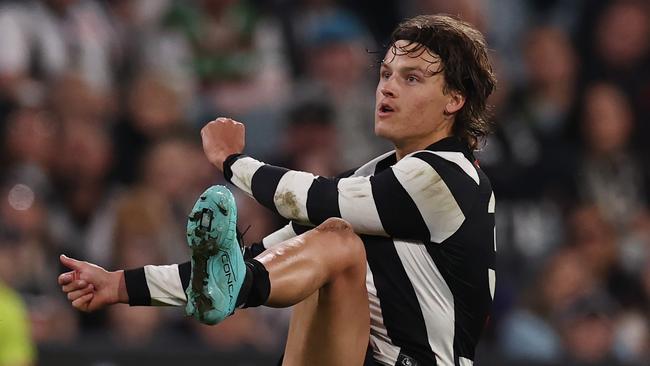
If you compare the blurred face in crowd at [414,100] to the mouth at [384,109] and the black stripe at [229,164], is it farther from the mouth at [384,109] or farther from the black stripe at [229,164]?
the black stripe at [229,164]

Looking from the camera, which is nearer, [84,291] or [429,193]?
[84,291]

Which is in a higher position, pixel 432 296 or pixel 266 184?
pixel 266 184

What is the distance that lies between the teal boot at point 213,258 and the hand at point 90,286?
0.32 metres

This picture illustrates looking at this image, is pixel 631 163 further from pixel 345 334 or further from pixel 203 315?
pixel 203 315

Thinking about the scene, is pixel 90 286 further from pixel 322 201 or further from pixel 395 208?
pixel 395 208

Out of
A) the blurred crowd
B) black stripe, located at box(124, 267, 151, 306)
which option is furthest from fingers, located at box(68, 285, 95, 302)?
the blurred crowd

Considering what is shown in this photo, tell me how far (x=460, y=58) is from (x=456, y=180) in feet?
1.41

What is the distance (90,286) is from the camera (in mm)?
4457

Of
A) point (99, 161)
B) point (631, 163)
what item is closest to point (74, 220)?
point (99, 161)

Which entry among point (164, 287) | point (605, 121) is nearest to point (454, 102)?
point (164, 287)

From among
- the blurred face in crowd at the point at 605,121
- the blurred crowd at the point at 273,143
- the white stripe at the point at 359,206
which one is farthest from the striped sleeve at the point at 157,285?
the blurred face in crowd at the point at 605,121

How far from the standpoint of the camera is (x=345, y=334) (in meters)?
4.64

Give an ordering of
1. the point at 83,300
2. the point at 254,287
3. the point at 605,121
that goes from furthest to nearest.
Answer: the point at 605,121
the point at 83,300
the point at 254,287

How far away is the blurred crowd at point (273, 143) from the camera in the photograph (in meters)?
7.32
